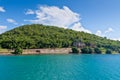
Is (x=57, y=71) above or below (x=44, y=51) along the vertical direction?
below

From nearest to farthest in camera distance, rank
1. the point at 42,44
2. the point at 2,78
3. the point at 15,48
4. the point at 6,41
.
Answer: the point at 2,78 → the point at 15,48 → the point at 6,41 → the point at 42,44

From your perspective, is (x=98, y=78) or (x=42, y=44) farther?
(x=42, y=44)

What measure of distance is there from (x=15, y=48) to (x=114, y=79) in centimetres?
12416

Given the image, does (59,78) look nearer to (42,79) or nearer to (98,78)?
(42,79)

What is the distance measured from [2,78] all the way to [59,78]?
14.8 m

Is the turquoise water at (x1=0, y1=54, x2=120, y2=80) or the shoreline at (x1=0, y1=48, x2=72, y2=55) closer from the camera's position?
the turquoise water at (x1=0, y1=54, x2=120, y2=80)

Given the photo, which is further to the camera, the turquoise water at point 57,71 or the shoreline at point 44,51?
the shoreline at point 44,51

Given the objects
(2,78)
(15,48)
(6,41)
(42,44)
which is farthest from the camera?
(42,44)

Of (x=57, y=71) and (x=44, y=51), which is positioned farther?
(x=44, y=51)

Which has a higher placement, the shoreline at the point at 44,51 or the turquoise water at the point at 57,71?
the shoreline at the point at 44,51

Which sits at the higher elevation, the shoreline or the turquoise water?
the shoreline

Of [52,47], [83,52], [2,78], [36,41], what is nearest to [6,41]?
[36,41]

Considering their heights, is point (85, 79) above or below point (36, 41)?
below

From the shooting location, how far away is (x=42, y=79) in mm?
50000
